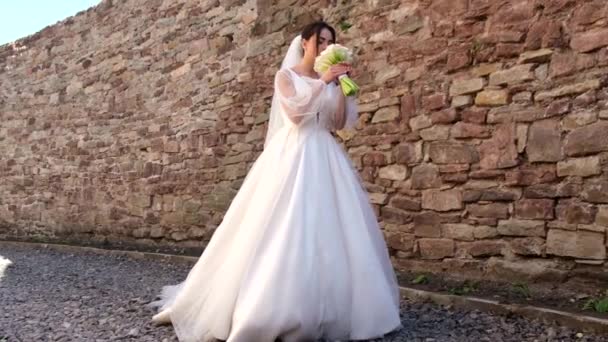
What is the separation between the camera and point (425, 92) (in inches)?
183

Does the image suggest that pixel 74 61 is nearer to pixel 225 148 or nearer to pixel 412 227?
pixel 225 148

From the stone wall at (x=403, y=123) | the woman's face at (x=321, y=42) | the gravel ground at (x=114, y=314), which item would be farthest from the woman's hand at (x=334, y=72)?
the stone wall at (x=403, y=123)

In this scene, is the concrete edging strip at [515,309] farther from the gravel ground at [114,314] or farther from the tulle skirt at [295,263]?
the tulle skirt at [295,263]

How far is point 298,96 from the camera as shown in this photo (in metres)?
3.20

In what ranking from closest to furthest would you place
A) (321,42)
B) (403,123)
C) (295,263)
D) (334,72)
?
1. (295,263)
2. (334,72)
3. (321,42)
4. (403,123)

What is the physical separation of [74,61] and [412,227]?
7.07m

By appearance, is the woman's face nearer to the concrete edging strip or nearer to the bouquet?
the bouquet

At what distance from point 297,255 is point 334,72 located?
3.21ft

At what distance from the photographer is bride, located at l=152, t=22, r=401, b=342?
275 centimetres

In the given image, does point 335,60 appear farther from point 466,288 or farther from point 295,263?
point 466,288

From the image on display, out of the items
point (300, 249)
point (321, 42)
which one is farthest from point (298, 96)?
point (300, 249)

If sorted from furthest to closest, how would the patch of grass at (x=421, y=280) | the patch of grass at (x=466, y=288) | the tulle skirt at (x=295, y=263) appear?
the patch of grass at (x=421, y=280)
the patch of grass at (x=466, y=288)
the tulle skirt at (x=295, y=263)

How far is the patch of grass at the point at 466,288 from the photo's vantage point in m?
4.05

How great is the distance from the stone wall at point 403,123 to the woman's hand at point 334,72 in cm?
146
